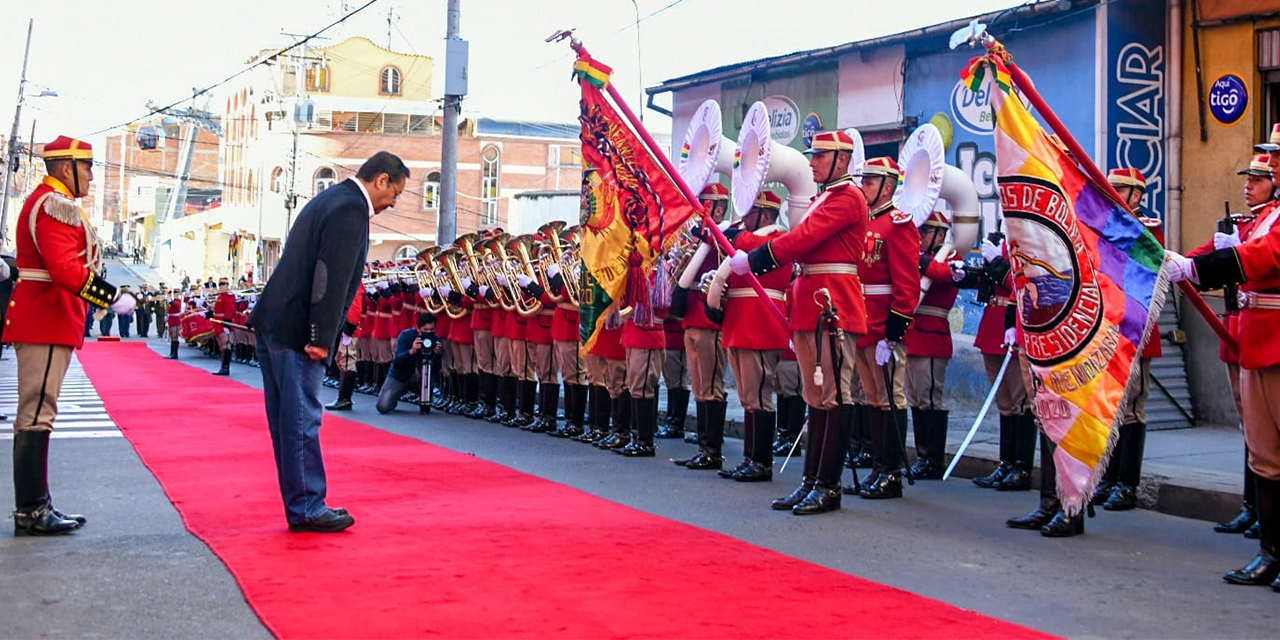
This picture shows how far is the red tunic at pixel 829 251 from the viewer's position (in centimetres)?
800

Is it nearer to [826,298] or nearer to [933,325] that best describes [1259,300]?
[826,298]

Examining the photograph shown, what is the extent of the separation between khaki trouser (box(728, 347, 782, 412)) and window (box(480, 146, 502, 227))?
58.6 metres

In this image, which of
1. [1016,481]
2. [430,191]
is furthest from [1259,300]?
[430,191]

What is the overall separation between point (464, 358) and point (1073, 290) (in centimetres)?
1016

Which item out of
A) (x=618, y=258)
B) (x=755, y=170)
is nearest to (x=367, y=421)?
(x=618, y=258)

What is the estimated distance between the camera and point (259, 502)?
781cm

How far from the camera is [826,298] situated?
26.8 feet

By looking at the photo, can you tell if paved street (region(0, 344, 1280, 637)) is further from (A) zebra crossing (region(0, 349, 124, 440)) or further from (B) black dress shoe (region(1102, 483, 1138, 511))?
(A) zebra crossing (region(0, 349, 124, 440))

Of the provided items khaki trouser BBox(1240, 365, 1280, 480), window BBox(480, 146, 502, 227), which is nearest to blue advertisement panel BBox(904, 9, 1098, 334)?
khaki trouser BBox(1240, 365, 1280, 480)

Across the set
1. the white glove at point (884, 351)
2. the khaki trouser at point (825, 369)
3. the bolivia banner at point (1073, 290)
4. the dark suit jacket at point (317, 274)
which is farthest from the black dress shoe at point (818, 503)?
the dark suit jacket at point (317, 274)

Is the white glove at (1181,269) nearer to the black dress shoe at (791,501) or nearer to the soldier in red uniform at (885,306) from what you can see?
the soldier in red uniform at (885,306)

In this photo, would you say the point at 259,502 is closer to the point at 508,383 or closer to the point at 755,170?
the point at 755,170

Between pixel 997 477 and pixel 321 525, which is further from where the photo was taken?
pixel 997 477

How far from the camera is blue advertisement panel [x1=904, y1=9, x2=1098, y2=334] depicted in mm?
14055
